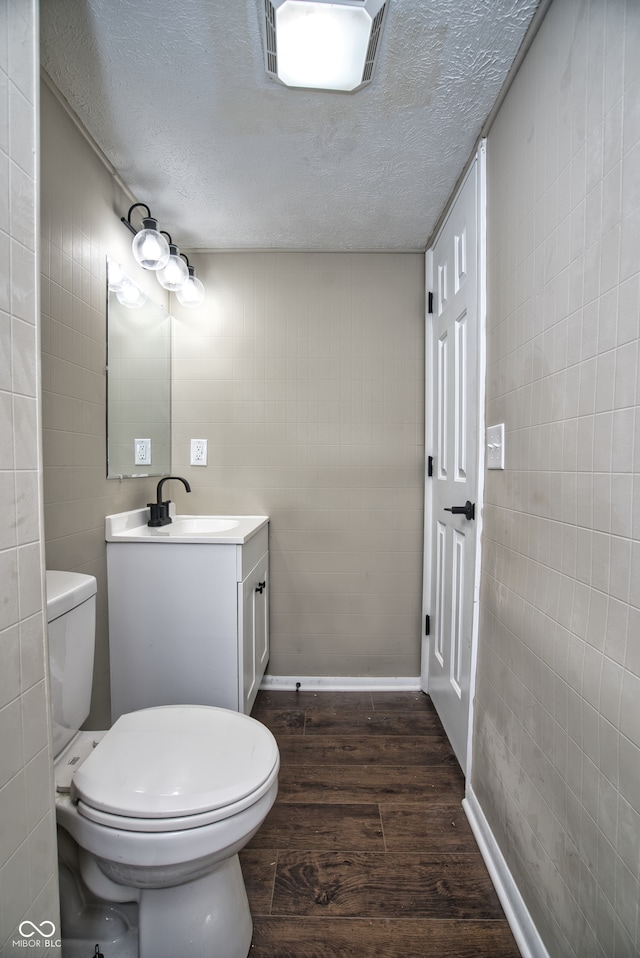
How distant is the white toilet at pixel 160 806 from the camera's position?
2.55 feet

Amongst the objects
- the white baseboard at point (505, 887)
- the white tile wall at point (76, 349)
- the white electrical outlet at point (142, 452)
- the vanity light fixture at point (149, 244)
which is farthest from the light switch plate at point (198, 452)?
the white baseboard at point (505, 887)

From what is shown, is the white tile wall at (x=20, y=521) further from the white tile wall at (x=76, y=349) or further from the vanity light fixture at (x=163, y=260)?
the vanity light fixture at (x=163, y=260)

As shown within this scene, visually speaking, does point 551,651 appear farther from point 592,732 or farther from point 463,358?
point 463,358

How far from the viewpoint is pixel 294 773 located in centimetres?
148

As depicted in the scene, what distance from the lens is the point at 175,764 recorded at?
2.90 ft

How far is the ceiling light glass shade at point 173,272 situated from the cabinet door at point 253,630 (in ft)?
4.29

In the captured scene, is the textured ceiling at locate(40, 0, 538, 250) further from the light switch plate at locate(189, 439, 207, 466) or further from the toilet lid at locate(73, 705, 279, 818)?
the toilet lid at locate(73, 705, 279, 818)

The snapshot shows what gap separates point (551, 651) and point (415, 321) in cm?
165

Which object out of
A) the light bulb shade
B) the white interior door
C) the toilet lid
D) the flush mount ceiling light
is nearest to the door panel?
the white interior door

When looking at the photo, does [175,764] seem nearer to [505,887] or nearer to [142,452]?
[505,887]

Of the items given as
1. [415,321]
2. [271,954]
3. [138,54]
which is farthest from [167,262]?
[271,954]

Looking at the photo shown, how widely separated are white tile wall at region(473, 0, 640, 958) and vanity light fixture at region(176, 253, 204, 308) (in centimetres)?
134
